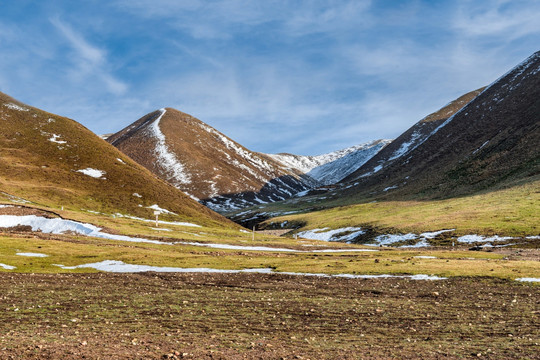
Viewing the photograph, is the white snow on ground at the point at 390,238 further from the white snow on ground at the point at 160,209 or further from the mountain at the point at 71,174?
the white snow on ground at the point at 160,209

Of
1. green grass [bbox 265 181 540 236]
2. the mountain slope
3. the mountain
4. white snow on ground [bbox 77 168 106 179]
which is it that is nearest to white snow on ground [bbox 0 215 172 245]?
the mountain

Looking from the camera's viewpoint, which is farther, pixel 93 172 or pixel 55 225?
pixel 93 172

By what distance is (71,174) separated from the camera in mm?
153750

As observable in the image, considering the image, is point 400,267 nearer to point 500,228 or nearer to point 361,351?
point 361,351

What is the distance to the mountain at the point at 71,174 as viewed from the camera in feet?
438

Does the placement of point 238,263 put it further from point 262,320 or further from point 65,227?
point 65,227

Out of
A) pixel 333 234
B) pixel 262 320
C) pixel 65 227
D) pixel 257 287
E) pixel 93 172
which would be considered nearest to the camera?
pixel 262 320

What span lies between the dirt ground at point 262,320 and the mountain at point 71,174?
98.8 meters

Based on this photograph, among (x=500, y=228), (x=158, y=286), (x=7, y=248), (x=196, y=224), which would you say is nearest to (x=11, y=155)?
(x=196, y=224)

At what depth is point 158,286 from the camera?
41219 mm

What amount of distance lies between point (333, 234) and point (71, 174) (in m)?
102

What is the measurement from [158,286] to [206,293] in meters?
6.96

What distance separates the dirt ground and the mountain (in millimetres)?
98818

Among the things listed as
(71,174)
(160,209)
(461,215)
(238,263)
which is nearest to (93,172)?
(71,174)
